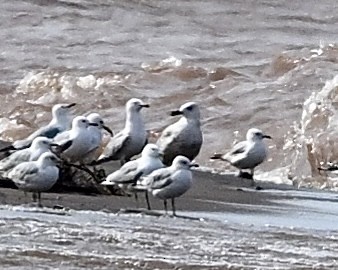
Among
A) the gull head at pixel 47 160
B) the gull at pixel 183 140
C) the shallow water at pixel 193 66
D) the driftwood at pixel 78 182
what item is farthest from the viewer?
the shallow water at pixel 193 66

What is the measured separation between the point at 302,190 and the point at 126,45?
1047 cm

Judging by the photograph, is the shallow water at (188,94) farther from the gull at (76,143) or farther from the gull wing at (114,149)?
Result: the gull at (76,143)

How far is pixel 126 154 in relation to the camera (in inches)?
397

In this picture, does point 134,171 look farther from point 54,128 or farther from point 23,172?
point 54,128

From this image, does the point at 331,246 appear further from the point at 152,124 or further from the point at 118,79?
the point at 118,79

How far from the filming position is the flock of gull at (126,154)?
27.1ft

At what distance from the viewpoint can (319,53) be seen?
17.4 metres

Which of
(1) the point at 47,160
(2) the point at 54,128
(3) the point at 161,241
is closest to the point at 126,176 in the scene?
(1) the point at 47,160

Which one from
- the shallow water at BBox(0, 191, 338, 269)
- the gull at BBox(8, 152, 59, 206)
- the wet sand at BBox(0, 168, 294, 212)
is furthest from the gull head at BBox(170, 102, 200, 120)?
the shallow water at BBox(0, 191, 338, 269)

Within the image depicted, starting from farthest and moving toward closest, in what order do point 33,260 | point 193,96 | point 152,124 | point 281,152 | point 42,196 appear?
point 193,96
point 152,124
point 281,152
point 42,196
point 33,260

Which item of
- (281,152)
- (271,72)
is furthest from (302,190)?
(271,72)

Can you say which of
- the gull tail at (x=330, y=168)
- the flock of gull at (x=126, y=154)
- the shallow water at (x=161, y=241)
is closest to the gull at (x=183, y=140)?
the flock of gull at (x=126, y=154)

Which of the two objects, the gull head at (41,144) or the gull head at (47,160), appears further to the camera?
the gull head at (41,144)

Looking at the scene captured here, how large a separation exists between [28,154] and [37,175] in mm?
802
